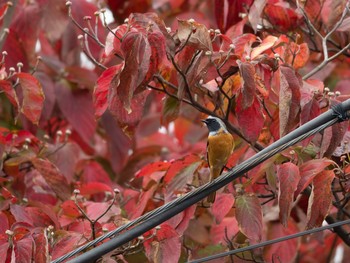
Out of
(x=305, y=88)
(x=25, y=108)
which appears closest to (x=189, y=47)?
(x=305, y=88)

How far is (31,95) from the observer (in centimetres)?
470

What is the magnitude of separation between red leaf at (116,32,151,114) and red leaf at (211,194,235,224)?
0.76 metres

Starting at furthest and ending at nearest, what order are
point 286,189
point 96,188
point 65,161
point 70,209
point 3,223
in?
1. point 65,161
2. point 96,188
3. point 70,209
4. point 3,223
5. point 286,189

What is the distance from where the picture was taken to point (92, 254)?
3736 mm

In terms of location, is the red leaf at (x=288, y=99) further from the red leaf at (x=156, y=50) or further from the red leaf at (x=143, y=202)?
the red leaf at (x=143, y=202)

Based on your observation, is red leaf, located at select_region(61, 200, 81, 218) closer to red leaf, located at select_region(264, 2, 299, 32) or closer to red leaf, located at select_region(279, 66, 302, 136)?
red leaf, located at select_region(279, 66, 302, 136)

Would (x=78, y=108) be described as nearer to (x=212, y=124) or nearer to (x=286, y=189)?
(x=212, y=124)

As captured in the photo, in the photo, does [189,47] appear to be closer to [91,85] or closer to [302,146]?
[302,146]

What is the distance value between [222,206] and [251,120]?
481mm

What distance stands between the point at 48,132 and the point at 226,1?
5.98ft

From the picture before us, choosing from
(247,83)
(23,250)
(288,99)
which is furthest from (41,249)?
(288,99)

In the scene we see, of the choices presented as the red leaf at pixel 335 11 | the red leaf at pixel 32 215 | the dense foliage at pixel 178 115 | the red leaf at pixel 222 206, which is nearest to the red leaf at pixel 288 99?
the dense foliage at pixel 178 115

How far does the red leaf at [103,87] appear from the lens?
14.1 feet

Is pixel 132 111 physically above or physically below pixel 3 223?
above
